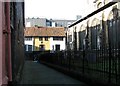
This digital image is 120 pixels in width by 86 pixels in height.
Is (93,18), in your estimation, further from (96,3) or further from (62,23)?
(62,23)

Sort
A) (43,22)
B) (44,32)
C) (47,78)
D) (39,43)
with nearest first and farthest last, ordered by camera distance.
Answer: (47,78)
(39,43)
(44,32)
(43,22)

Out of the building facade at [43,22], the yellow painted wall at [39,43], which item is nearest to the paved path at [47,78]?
the yellow painted wall at [39,43]

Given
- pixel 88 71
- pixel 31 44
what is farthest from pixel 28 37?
pixel 88 71

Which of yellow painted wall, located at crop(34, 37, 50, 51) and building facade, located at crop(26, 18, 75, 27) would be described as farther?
building facade, located at crop(26, 18, 75, 27)

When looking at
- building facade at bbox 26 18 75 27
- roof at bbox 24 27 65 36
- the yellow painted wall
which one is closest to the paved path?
the yellow painted wall

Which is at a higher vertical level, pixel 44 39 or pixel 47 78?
pixel 44 39

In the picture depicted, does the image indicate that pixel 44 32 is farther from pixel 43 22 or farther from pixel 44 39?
pixel 43 22

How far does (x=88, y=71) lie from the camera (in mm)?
15750

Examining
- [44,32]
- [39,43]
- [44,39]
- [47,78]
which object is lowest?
[47,78]

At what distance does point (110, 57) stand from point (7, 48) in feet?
17.3

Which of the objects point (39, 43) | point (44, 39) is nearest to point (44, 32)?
point (44, 39)

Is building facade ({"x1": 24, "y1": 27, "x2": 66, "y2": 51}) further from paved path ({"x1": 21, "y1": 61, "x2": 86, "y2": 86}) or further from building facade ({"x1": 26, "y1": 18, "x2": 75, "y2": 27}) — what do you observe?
paved path ({"x1": 21, "y1": 61, "x2": 86, "y2": 86})

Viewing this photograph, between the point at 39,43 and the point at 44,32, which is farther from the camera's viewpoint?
the point at 44,32

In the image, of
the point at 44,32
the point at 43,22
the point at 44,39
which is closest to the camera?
the point at 44,39
